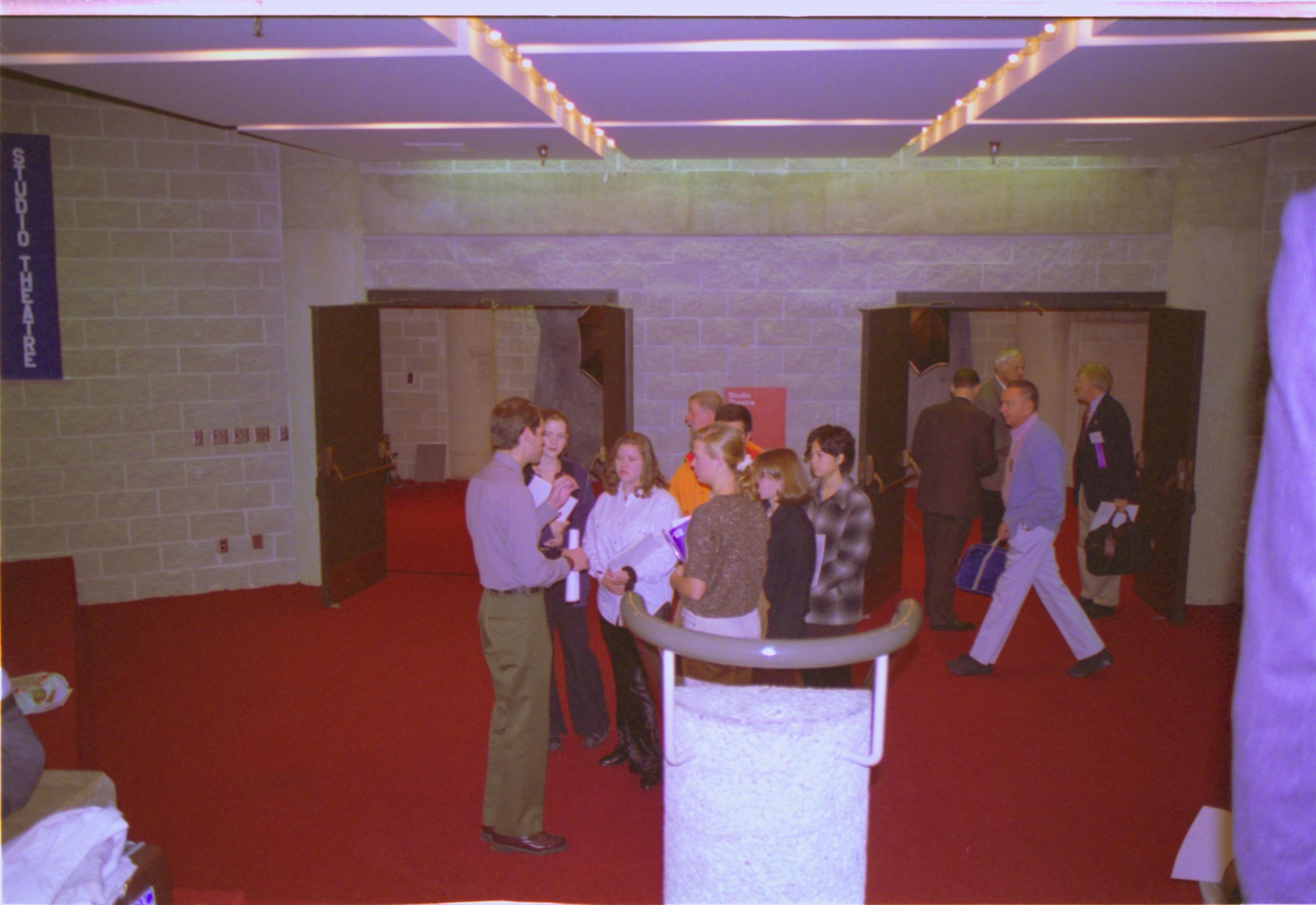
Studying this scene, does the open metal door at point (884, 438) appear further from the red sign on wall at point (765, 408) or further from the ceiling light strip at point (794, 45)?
the ceiling light strip at point (794, 45)

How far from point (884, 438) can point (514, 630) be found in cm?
372

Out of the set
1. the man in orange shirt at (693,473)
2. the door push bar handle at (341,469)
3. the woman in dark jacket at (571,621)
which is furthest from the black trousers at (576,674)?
the door push bar handle at (341,469)

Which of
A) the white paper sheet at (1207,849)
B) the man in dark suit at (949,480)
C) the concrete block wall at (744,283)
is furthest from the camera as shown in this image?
the concrete block wall at (744,283)

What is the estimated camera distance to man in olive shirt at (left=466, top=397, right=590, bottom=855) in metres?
3.32

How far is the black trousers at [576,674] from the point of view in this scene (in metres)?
4.20

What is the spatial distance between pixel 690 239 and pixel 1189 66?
3.70m

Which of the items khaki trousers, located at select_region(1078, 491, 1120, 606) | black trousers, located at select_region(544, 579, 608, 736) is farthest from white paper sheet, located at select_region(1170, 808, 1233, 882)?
khaki trousers, located at select_region(1078, 491, 1120, 606)

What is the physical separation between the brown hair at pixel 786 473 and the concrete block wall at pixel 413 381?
7.86 meters

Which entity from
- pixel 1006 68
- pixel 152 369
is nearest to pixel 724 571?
pixel 1006 68

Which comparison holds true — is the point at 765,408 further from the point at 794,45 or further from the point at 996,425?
the point at 794,45

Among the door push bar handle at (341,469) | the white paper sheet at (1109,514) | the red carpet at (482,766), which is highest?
the door push bar handle at (341,469)

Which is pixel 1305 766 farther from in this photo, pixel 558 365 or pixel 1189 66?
pixel 558 365

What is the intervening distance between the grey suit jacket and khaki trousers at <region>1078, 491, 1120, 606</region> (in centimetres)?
105

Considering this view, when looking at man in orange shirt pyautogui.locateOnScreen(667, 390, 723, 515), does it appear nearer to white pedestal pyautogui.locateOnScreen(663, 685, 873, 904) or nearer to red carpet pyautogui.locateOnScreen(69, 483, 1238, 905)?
red carpet pyautogui.locateOnScreen(69, 483, 1238, 905)
